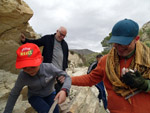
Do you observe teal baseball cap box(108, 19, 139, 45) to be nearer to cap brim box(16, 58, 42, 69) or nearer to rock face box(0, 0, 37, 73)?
cap brim box(16, 58, 42, 69)

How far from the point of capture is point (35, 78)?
209 cm

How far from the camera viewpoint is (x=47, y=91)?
7.64 feet

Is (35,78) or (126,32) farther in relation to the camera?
(35,78)

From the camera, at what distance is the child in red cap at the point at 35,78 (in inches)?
67.0

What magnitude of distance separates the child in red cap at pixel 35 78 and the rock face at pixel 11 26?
A: 1447mm

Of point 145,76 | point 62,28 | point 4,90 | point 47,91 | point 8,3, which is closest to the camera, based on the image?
point 145,76

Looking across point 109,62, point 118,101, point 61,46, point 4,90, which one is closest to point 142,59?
point 109,62

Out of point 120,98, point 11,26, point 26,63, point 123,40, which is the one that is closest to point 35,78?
point 26,63

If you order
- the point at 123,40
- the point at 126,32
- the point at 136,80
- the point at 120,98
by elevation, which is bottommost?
the point at 120,98

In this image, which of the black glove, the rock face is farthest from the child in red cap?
the rock face

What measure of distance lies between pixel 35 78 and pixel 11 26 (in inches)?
68.3

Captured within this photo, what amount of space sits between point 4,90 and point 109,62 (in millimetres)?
2637

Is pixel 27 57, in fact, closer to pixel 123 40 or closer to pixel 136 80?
pixel 123 40

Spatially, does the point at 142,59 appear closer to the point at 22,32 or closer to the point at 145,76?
the point at 145,76
